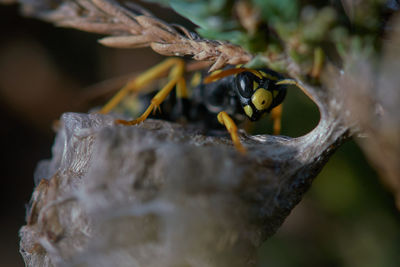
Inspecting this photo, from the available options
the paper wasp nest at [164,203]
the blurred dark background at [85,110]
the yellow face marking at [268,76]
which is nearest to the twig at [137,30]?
the paper wasp nest at [164,203]

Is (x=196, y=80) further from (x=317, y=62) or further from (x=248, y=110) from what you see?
(x=317, y=62)

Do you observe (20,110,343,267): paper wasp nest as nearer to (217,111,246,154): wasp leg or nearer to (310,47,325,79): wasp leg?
(217,111,246,154): wasp leg

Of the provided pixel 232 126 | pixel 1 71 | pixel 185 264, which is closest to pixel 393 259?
pixel 232 126

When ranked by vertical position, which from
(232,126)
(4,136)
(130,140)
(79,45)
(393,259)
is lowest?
(393,259)

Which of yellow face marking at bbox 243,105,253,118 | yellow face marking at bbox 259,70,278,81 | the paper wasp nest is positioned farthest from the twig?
yellow face marking at bbox 243,105,253,118

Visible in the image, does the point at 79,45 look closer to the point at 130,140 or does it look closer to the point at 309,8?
the point at 130,140
